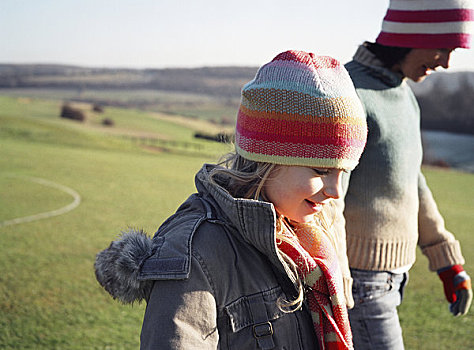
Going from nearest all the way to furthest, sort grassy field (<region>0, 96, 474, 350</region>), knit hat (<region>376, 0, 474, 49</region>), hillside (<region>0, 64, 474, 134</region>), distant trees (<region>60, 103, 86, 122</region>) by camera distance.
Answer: knit hat (<region>376, 0, 474, 49</region>)
grassy field (<region>0, 96, 474, 350</region>)
distant trees (<region>60, 103, 86, 122</region>)
hillside (<region>0, 64, 474, 134</region>)

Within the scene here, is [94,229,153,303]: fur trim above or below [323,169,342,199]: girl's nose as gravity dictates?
below

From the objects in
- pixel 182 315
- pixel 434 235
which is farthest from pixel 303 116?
pixel 434 235

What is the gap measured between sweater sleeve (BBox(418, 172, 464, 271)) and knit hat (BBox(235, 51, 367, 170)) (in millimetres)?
1342

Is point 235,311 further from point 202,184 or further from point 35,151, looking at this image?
point 35,151

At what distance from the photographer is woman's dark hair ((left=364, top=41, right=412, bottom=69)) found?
252 cm

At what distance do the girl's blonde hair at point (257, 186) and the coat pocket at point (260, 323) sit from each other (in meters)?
0.03

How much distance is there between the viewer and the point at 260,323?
4.54 ft

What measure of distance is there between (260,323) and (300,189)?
0.36 m

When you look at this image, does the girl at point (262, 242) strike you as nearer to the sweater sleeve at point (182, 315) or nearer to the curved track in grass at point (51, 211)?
the sweater sleeve at point (182, 315)

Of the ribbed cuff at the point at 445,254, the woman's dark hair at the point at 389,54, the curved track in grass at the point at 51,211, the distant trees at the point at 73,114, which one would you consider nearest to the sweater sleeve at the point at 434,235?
the ribbed cuff at the point at 445,254

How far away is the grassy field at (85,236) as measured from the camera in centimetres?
367

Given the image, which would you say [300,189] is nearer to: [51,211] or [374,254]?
[374,254]

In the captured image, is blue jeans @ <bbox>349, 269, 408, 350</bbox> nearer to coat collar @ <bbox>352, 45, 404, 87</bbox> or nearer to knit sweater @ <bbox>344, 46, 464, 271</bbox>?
knit sweater @ <bbox>344, 46, 464, 271</bbox>


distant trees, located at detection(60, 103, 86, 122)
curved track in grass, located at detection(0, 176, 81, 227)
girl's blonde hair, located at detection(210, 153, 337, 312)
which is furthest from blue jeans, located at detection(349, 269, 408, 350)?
distant trees, located at detection(60, 103, 86, 122)
